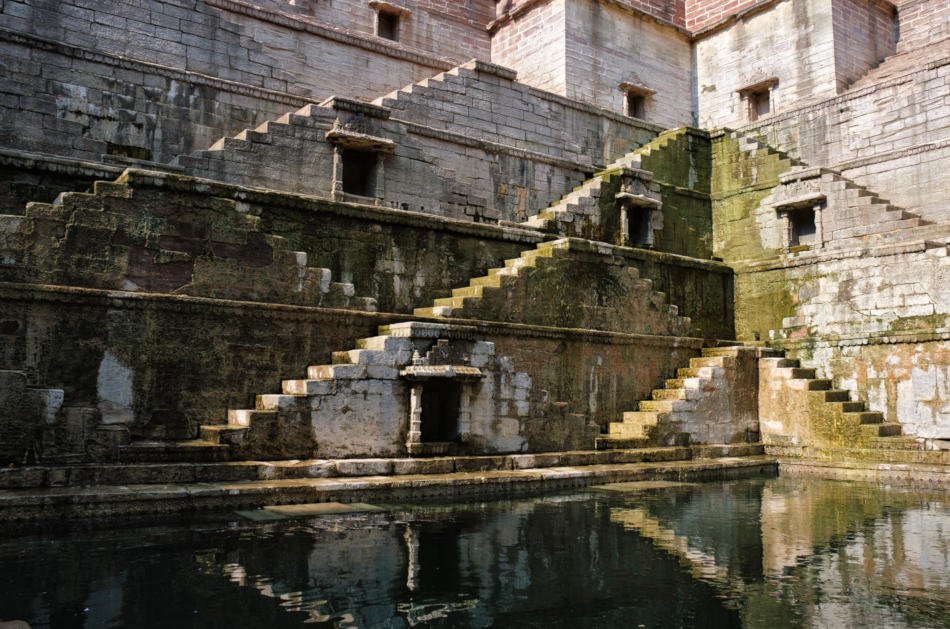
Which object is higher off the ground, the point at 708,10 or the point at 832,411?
the point at 708,10

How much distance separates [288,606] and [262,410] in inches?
178

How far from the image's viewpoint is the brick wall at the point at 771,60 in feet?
64.3

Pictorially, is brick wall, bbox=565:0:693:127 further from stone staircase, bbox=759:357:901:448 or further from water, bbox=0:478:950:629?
water, bbox=0:478:950:629

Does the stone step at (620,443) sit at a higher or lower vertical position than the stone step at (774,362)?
lower

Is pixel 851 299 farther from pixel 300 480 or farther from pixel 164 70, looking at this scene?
pixel 164 70

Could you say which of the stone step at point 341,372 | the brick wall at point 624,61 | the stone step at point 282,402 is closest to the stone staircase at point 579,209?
the brick wall at point 624,61

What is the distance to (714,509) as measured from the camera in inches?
339

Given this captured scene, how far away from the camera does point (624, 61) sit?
21.1 m

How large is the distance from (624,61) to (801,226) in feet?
24.9

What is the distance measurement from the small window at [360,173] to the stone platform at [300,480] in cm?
611

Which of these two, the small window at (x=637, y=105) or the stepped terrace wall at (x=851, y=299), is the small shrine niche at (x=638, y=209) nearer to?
the stepped terrace wall at (x=851, y=299)

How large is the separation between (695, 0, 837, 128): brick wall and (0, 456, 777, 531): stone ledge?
12604mm

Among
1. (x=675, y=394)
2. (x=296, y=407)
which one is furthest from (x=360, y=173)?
(x=675, y=394)

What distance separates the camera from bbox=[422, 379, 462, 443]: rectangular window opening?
10078 mm
